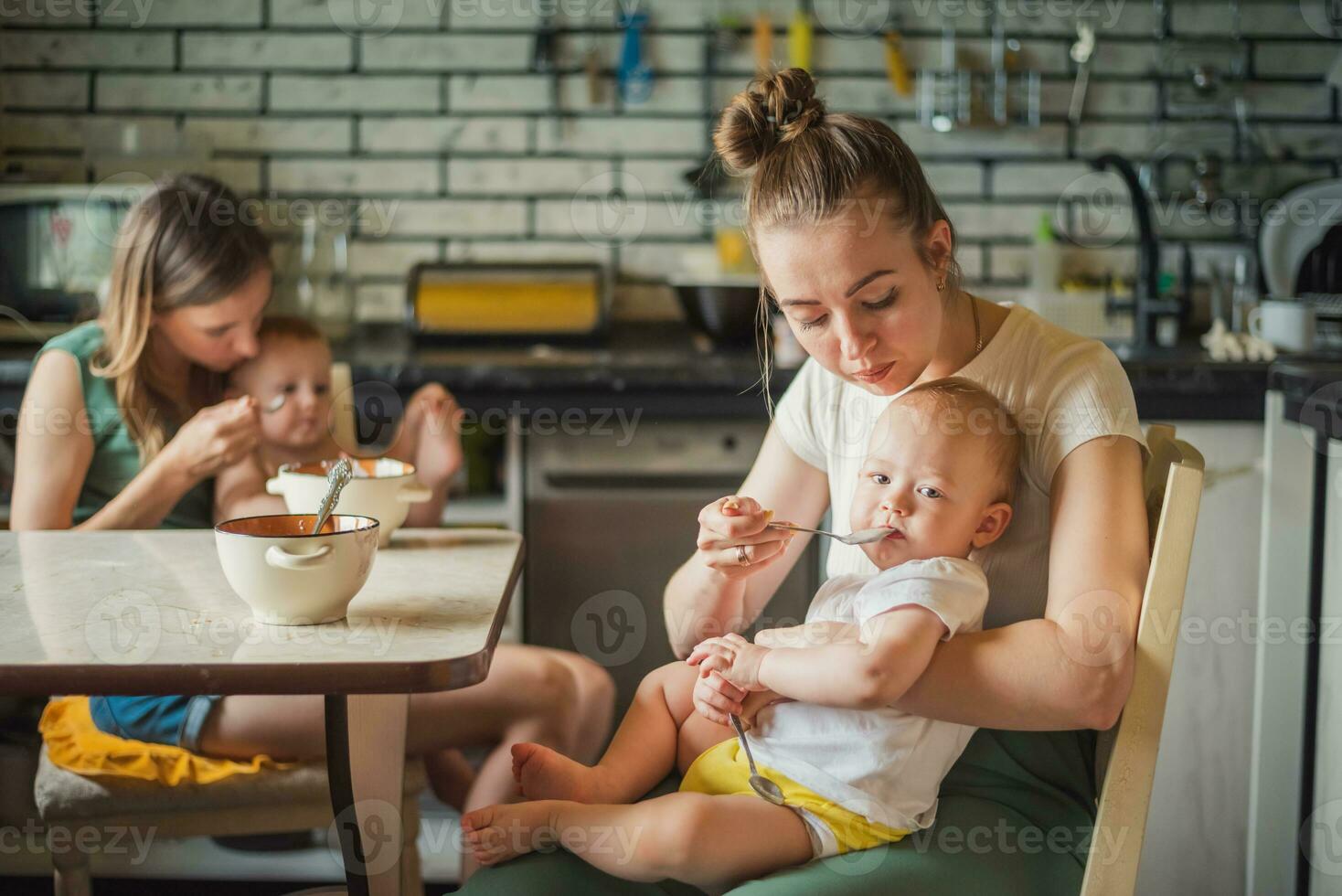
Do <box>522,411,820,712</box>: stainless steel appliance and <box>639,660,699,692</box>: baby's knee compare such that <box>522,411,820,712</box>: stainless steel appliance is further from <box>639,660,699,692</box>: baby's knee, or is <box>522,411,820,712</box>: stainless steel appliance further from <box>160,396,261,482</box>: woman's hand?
<box>639,660,699,692</box>: baby's knee

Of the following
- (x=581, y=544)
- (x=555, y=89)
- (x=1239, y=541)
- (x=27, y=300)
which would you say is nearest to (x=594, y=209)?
(x=555, y=89)

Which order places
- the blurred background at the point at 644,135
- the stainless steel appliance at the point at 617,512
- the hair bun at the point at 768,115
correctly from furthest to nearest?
the blurred background at the point at 644,135
the stainless steel appliance at the point at 617,512
the hair bun at the point at 768,115

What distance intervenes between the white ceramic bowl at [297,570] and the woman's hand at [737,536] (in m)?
0.34

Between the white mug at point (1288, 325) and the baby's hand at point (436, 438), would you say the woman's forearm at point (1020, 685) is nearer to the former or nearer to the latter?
the baby's hand at point (436, 438)

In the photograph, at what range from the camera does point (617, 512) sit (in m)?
2.67

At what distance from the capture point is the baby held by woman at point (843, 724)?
121 cm

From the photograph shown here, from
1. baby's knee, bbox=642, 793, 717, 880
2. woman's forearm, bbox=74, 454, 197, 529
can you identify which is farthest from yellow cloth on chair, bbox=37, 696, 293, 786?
baby's knee, bbox=642, 793, 717, 880

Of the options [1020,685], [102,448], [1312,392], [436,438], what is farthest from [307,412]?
[1312,392]

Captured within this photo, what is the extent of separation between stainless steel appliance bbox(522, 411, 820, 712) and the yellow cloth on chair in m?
0.98

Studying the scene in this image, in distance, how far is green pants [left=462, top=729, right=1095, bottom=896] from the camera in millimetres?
1227

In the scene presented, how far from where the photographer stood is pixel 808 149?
1333mm

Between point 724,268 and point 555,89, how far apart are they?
2.10ft

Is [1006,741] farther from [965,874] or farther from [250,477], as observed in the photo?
[250,477]

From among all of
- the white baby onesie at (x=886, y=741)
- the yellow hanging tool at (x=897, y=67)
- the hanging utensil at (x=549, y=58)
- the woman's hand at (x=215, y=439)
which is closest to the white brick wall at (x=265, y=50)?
the hanging utensil at (x=549, y=58)
